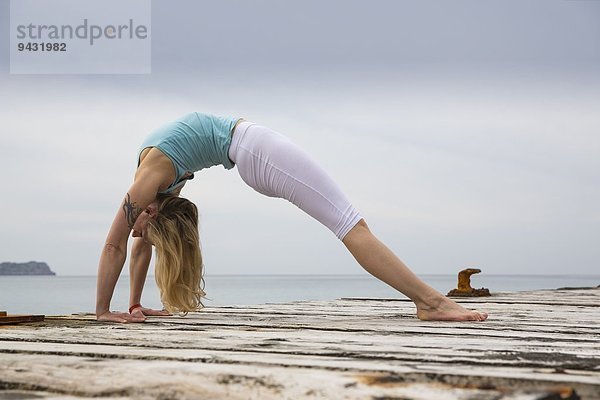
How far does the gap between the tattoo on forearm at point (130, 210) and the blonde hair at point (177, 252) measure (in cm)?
12

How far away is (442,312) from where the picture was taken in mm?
2568

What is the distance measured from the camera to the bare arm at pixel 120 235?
258 centimetres

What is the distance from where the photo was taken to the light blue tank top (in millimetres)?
2654

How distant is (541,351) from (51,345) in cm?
89

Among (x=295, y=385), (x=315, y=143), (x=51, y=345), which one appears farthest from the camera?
(x=315, y=143)

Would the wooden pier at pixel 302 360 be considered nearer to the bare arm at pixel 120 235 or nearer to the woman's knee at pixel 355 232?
the bare arm at pixel 120 235

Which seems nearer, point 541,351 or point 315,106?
point 541,351

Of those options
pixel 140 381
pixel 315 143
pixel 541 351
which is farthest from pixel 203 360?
pixel 315 143

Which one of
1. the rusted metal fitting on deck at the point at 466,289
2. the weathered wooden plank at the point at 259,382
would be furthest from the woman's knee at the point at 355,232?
the rusted metal fitting on deck at the point at 466,289

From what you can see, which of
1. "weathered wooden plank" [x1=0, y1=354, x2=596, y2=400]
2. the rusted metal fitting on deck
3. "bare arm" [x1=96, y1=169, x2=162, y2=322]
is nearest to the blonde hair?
"bare arm" [x1=96, y1=169, x2=162, y2=322]

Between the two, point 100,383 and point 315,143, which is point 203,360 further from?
point 315,143

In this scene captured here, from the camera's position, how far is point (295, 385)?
1.10m

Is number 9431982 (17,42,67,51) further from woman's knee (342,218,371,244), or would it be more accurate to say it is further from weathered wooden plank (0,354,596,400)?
weathered wooden plank (0,354,596,400)

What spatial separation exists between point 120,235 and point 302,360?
137 cm
